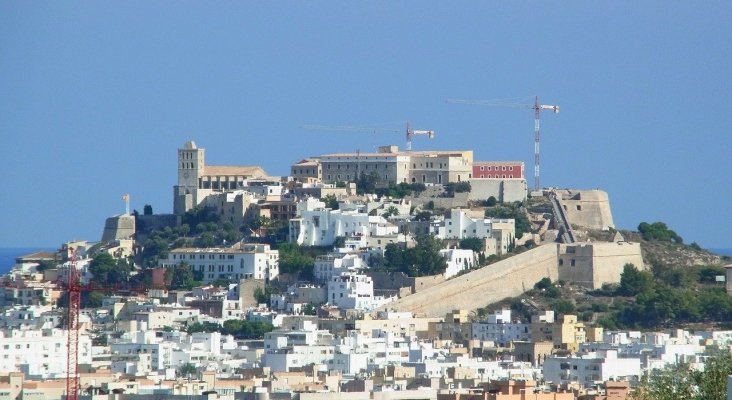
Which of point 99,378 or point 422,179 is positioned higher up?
point 422,179

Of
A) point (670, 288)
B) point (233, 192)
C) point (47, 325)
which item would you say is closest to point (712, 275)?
point (670, 288)

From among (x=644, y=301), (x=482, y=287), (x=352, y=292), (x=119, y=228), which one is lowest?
(x=644, y=301)

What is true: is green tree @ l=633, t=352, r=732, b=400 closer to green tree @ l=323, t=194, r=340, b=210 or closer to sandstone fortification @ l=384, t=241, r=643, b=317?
sandstone fortification @ l=384, t=241, r=643, b=317

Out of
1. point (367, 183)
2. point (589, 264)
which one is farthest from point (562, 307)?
point (367, 183)

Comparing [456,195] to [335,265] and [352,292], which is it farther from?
[352,292]

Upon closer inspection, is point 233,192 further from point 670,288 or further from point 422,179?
point 670,288

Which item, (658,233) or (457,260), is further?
(658,233)

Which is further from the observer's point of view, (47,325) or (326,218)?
(326,218)
